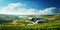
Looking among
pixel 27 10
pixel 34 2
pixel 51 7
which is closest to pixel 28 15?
pixel 27 10

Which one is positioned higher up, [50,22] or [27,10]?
[27,10]

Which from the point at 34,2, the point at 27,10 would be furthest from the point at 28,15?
the point at 34,2

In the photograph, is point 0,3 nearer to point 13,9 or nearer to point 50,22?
point 13,9

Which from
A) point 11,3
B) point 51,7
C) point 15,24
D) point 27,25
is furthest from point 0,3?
point 51,7

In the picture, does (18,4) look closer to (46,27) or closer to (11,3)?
(11,3)

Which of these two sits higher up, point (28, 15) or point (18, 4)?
point (18, 4)

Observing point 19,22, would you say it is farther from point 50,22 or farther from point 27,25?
point 50,22

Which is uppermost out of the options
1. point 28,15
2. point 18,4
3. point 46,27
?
point 18,4
